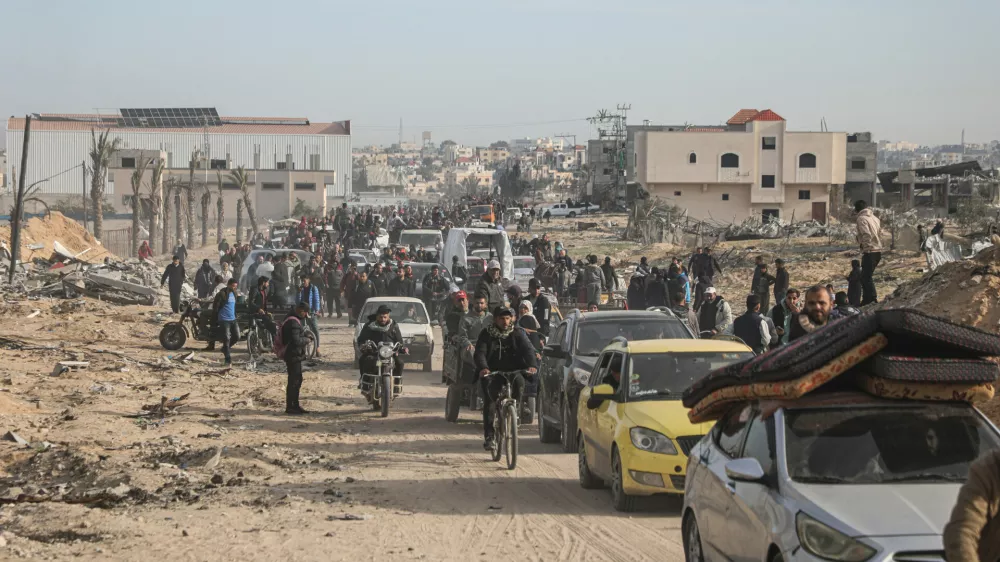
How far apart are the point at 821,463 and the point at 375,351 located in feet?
38.2

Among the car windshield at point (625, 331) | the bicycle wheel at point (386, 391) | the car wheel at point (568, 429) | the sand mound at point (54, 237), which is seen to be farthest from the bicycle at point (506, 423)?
the sand mound at point (54, 237)

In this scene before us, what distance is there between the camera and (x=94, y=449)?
521 inches

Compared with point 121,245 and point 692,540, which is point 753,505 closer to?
point 692,540

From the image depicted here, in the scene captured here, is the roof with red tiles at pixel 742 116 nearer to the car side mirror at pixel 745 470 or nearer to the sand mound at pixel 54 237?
the sand mound at pixel 54 237

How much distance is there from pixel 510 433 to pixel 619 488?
2494 millimetres

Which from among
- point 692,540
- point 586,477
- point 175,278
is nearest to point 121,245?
point 175,278

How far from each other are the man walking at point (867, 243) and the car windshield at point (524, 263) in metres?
17.6

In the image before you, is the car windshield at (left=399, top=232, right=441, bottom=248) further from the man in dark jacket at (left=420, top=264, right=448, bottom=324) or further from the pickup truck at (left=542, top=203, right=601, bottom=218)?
the pickup truck at (left=542, top=203, right=601, bottom=218)

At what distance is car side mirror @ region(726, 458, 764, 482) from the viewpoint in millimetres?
5891

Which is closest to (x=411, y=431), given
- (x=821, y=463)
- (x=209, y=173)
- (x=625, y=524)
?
(x=625, y=524)

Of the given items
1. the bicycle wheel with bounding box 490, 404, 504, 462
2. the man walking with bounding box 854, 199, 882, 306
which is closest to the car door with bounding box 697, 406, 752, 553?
the bicycle wheel with bounding box 490, 404, 504, 462

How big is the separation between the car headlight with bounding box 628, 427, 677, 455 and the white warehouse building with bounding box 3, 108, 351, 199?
109 meters

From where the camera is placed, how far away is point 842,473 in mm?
5945

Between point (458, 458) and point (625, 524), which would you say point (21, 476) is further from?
point (625, 524)
